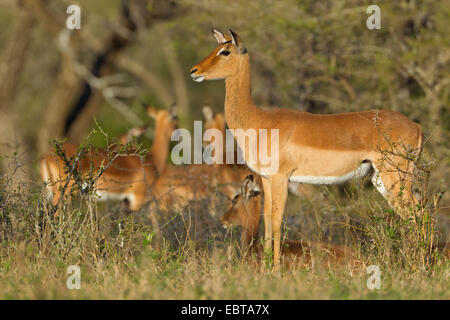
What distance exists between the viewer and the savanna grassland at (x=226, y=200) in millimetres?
4418

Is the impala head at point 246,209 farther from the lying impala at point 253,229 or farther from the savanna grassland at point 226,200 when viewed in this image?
the savanna grassland at point 226,200

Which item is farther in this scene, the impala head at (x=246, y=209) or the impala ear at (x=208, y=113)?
the impala ear at (x=208, y=113)

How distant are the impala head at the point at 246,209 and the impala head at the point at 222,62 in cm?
101

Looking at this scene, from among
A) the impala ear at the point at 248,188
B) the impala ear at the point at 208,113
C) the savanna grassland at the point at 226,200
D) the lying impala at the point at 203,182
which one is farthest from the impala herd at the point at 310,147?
the impala ear at the point at 208,113

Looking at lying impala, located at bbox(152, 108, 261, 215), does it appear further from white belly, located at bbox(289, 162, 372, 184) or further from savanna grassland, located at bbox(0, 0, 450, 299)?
white belly, located at bbox(289, 162, 372, 184)

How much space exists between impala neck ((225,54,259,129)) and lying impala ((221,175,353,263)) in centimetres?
61

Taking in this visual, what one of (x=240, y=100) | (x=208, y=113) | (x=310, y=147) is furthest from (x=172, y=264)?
(x=208, y=113)

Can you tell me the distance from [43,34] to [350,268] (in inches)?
625

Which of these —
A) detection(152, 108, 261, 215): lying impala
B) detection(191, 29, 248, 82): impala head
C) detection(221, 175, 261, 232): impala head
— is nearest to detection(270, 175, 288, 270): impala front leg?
detection(221, 175, 261, 232): impala head

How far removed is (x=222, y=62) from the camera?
19.4 feet

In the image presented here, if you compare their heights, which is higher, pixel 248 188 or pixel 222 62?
pixel 222 62

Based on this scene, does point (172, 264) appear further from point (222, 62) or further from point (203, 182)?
point (203, 182)

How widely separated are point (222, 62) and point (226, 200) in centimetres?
223

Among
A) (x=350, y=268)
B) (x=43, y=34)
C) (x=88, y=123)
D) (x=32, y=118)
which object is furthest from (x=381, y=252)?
(x=32, y=118)
